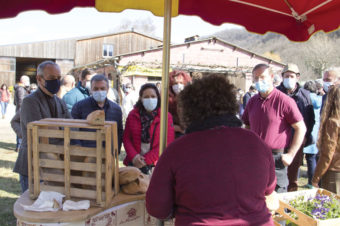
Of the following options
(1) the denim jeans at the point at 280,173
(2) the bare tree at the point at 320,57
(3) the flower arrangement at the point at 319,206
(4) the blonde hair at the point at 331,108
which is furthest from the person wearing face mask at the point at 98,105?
(2) the bare tree at the point at 320,57

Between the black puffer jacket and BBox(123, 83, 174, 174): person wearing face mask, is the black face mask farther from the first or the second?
the black puffer jacket

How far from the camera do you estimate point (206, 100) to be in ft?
5.16

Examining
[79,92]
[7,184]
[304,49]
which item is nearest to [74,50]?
[7,184]

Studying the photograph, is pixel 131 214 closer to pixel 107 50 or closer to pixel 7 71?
pixel 107 50

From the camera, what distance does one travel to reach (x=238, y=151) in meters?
1.48

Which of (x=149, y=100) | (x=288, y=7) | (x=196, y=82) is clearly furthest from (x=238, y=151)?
(x=288, y=7)

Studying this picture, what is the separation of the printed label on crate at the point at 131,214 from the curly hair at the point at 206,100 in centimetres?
81

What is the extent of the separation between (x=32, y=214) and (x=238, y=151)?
4.20ft

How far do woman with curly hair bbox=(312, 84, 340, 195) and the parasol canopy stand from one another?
2.30ft

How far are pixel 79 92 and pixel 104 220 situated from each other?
300cm

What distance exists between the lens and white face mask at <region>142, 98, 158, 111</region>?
3.10 m

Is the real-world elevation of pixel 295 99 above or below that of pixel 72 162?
above

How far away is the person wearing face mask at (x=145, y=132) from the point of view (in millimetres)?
3096

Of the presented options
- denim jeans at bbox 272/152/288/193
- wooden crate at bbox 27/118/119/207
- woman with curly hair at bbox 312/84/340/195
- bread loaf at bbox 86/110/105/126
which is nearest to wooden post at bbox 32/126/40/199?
wooden crate at bbox 27/118/119/207
